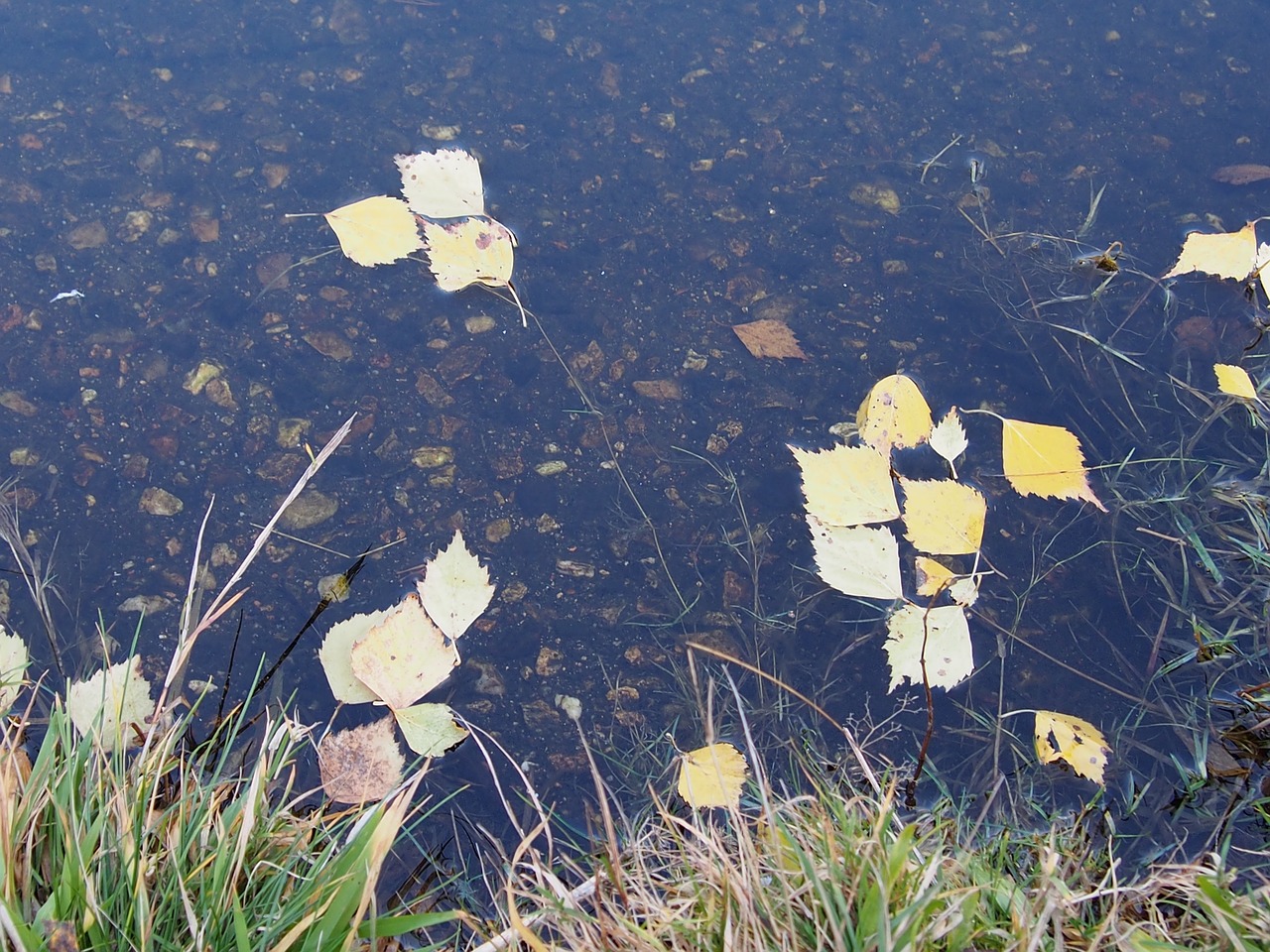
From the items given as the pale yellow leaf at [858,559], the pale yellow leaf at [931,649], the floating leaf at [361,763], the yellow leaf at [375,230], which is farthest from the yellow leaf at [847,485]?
the yellow leaf at [375,230]

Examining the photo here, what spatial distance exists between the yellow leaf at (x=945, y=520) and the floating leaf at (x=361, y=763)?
98cm

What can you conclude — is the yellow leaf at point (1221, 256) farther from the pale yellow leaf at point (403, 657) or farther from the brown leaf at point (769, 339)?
the pale yellow leaf at point (403, 657)

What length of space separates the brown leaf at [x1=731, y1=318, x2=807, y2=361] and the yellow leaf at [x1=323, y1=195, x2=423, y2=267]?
737 millimetres

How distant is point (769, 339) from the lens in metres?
1.90

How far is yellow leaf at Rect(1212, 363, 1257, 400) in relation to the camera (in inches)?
70.7

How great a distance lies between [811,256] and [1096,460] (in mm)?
733

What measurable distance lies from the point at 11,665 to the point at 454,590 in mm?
709

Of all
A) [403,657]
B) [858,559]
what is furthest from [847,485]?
[403,657]

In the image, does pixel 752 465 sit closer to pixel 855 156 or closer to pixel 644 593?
pixel 644 593

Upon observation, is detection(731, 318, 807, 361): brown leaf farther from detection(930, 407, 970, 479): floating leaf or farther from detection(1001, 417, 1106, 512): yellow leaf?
detection(1001, 417, 1106, 512): yellow leaf

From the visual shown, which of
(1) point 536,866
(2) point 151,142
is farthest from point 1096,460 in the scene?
(2) point 151,142

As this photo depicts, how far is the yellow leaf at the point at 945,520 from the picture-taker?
1647mm

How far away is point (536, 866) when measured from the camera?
46.8 inches

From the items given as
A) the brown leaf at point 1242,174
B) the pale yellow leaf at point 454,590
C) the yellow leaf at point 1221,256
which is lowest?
the pale yellow leaf at point 454,590
